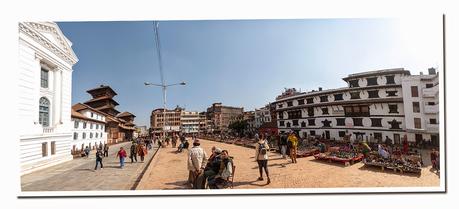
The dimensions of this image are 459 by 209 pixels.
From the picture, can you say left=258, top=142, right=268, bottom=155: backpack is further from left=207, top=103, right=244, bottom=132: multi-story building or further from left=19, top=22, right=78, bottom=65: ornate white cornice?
left=207, top=103, right=244, bottom=132: multi-story building

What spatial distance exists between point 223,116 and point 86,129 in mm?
50780

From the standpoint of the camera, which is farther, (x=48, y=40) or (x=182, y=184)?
(x=48, y=40)

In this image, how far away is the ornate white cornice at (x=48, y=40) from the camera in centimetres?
1027

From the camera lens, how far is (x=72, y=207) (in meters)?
8.09

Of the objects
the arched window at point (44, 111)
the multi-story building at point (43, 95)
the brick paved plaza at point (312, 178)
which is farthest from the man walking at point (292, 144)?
the arched window at point (44, 111)

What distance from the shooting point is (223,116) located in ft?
213

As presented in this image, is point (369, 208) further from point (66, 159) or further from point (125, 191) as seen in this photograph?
point (66, 159)

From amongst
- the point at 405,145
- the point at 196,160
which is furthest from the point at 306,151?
the point at 196,160

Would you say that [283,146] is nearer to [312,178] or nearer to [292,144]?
[292,144]

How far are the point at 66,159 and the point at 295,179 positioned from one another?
1144 cm

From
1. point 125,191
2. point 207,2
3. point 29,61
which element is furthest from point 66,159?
point 207,2

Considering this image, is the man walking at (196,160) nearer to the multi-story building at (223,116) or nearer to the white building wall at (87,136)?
the white building wall at (87,136)

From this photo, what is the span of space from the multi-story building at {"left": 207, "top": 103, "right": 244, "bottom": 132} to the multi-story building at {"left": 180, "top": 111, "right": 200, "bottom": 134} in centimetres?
617

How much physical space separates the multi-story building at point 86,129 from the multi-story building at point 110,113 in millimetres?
1327
